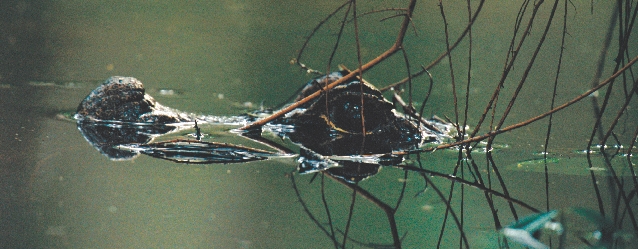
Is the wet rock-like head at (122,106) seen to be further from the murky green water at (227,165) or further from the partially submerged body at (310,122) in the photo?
the murky green water at (227,165)

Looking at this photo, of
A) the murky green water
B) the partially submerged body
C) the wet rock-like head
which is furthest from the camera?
the wet rock-like head

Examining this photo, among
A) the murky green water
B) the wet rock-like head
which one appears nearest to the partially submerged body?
the wet rock-like head

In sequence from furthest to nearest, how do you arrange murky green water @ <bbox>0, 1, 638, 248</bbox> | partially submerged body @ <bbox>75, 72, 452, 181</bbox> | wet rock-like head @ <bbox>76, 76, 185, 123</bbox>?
wet rock-like head @ <bbox>76, 76, 185, 123</bbox>
partially submerged body @ <bbox>75, 72, 452, 181</bbox>
murky green water @ <bbox>0, 1, 638, 248</bbox>

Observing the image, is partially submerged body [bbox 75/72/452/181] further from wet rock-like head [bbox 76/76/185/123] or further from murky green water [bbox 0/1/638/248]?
Answer: murky green water [bbox 0/1/638/248]

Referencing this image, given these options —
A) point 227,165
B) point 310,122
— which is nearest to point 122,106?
point 310,122

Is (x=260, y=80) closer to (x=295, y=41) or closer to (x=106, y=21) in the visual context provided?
(x=295, y=41)

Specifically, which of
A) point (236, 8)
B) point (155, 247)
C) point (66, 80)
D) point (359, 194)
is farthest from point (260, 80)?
point (236, 8)
